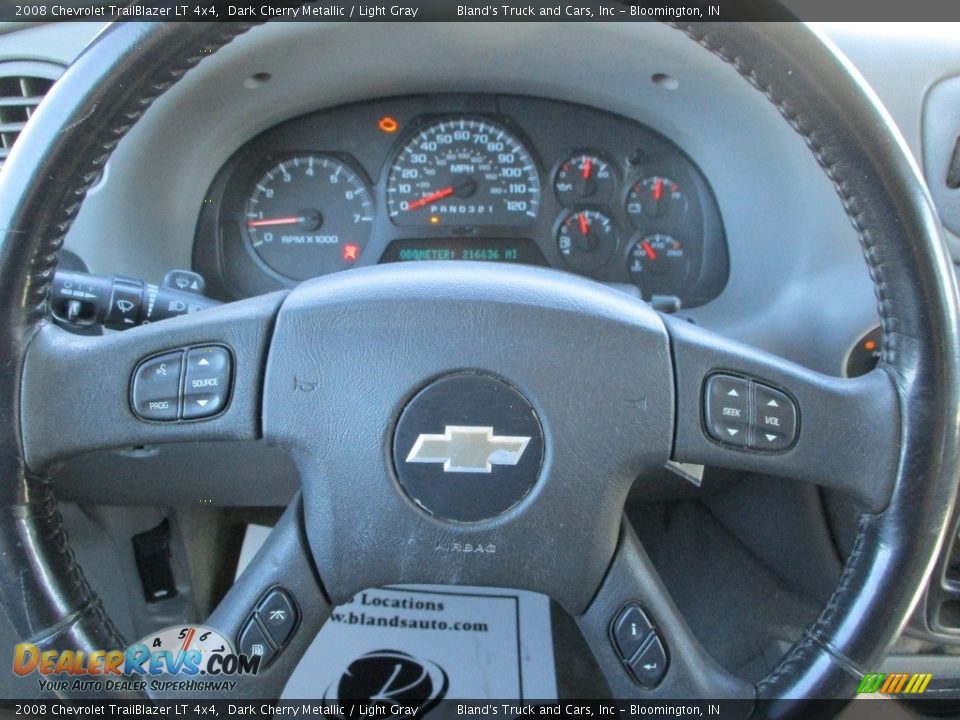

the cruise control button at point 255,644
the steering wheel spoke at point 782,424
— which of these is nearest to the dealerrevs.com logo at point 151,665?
the cruise control button at point 255,644

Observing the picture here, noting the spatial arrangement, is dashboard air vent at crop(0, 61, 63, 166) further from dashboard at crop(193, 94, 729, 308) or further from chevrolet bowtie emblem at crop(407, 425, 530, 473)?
chevrolet bowtie emblem at crop(407, 425, 530, 473)

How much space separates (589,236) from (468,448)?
2.88 ft

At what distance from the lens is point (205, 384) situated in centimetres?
90

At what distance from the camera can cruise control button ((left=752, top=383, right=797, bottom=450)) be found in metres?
0.90

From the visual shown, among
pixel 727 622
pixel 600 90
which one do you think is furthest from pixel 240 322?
pixel 727 622

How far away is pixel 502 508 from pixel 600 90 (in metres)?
0.97

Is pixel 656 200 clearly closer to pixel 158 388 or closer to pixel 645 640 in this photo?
pixel 645 640

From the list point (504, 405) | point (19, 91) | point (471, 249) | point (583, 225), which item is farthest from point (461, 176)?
point (504, 405)

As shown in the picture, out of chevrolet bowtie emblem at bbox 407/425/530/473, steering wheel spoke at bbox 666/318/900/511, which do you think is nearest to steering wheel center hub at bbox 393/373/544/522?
chevrolet bowtie emblem at bbox 407/425/530/473

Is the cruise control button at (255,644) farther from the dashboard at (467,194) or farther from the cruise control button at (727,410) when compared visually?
the dashboard at (467,194)

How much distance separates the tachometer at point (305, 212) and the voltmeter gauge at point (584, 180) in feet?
1.18

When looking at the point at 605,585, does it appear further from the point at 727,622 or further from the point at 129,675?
the point at 727,622

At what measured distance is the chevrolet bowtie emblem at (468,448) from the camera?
0.89 meters

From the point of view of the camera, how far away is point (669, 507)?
1808 millimetres
